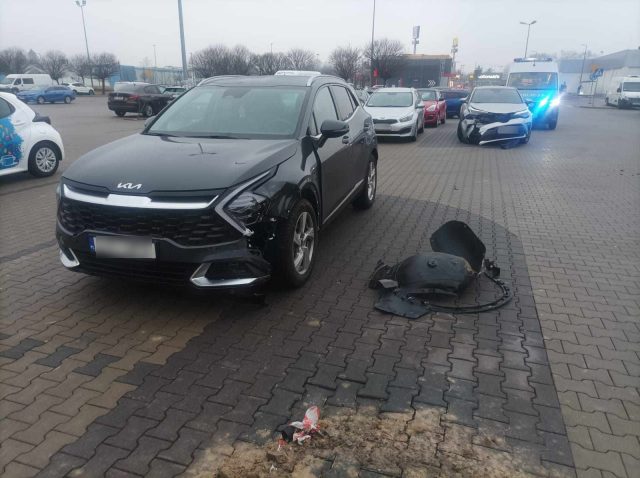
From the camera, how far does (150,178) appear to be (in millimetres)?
3703

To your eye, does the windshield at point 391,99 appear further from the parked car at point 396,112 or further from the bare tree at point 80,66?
the bare tree at point 80,66

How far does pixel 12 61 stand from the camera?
2542 inches

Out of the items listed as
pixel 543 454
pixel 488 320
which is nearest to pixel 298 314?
pixel 488 320

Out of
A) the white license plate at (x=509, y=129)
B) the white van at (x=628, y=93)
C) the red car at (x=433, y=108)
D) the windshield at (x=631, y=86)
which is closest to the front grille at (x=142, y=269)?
the white license plate at (x=509, y=129)

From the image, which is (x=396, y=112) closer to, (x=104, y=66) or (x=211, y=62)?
(x=211, y=62)

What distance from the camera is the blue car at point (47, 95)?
39.6 metres

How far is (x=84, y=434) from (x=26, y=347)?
120cm

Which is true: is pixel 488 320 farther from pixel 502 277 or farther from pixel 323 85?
pixel 323 85

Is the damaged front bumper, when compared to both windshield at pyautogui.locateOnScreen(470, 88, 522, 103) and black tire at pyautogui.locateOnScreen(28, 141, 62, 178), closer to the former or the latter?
windshield at pyautogui.locateOnScreen(470, 88, 522, 103)

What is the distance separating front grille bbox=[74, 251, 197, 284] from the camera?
362cm

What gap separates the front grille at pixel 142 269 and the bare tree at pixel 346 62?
45.1 metres

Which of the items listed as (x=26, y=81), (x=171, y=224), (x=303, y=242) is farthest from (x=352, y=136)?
(x=26, y=81)

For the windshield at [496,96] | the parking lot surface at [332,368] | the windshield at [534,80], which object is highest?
the windshield at [534,80]

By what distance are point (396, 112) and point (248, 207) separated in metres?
13.3
